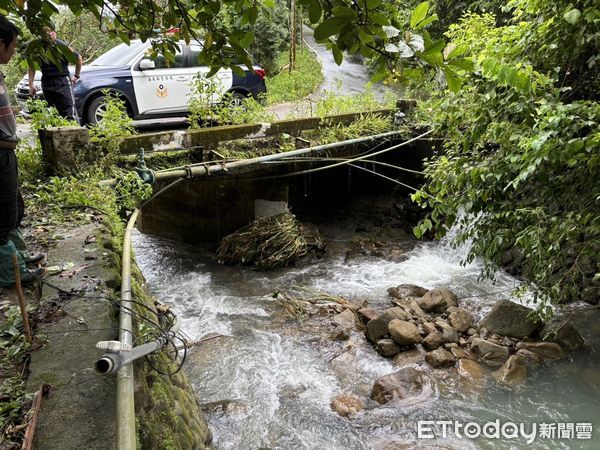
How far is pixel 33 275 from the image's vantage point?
10.3ft

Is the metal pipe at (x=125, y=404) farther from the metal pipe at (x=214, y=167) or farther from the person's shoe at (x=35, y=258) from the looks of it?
the metal pipe at (x=214, y=167)

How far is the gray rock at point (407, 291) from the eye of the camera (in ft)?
22.1

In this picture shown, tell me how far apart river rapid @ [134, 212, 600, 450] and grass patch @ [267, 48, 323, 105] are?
9.87 meters

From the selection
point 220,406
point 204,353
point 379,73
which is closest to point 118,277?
point 220,406

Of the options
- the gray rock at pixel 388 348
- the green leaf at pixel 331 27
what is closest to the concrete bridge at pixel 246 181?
the gray rock at pixel 388 348

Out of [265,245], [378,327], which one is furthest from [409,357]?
[265,245]

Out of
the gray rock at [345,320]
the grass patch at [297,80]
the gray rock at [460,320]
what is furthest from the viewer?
the grass patch at [297,80]

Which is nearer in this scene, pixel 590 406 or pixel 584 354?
pixel 590 406

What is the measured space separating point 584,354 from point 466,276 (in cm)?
251

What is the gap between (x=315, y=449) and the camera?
3891 mm

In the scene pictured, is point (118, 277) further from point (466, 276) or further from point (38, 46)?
point (466, 276)

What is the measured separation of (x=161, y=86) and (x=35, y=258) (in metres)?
5.68

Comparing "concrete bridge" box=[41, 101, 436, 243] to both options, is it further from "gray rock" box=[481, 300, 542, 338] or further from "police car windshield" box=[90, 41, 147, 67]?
"police car windshield" box=[90, 41, 147, 67]

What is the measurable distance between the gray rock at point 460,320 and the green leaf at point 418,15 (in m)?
5.05
